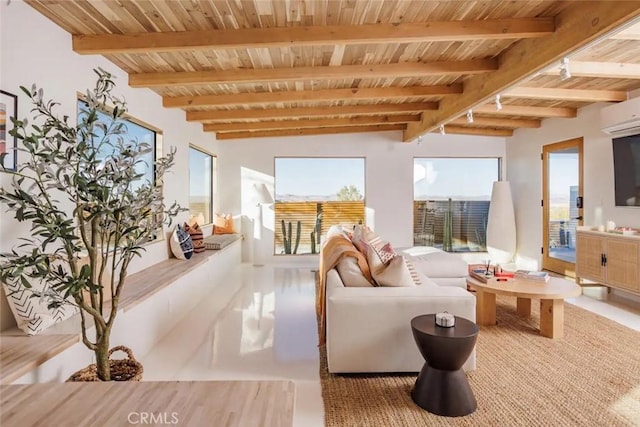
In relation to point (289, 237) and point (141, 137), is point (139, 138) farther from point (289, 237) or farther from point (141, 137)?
point (289, 237)

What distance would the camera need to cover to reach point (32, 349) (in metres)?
1.91

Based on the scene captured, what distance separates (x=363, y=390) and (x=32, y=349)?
1.91 meters

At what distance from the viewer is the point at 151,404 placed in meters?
1.36

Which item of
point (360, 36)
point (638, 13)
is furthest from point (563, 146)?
point (360, 36)

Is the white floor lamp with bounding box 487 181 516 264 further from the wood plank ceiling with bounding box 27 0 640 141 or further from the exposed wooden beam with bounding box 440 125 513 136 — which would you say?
the wood plank ceiling with bounding box 27 0 640 141

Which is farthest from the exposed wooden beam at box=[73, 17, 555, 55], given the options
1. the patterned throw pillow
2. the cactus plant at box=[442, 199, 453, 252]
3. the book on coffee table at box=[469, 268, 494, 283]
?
the cactus plant at box=[442, 199, 453, 252]

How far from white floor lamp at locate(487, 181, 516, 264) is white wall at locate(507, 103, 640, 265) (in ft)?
0.69

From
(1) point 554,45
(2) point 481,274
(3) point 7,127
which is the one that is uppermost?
(1) point 554,45

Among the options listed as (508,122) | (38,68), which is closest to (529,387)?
(38,68)

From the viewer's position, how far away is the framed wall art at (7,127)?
2.10m

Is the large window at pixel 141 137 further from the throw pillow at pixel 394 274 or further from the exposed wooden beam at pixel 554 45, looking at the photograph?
the exposed wooden beam at pixel 554 45

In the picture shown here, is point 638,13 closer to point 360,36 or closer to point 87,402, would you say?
point 360,36

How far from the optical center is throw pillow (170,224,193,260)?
453 cm

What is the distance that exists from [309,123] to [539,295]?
4387mm
